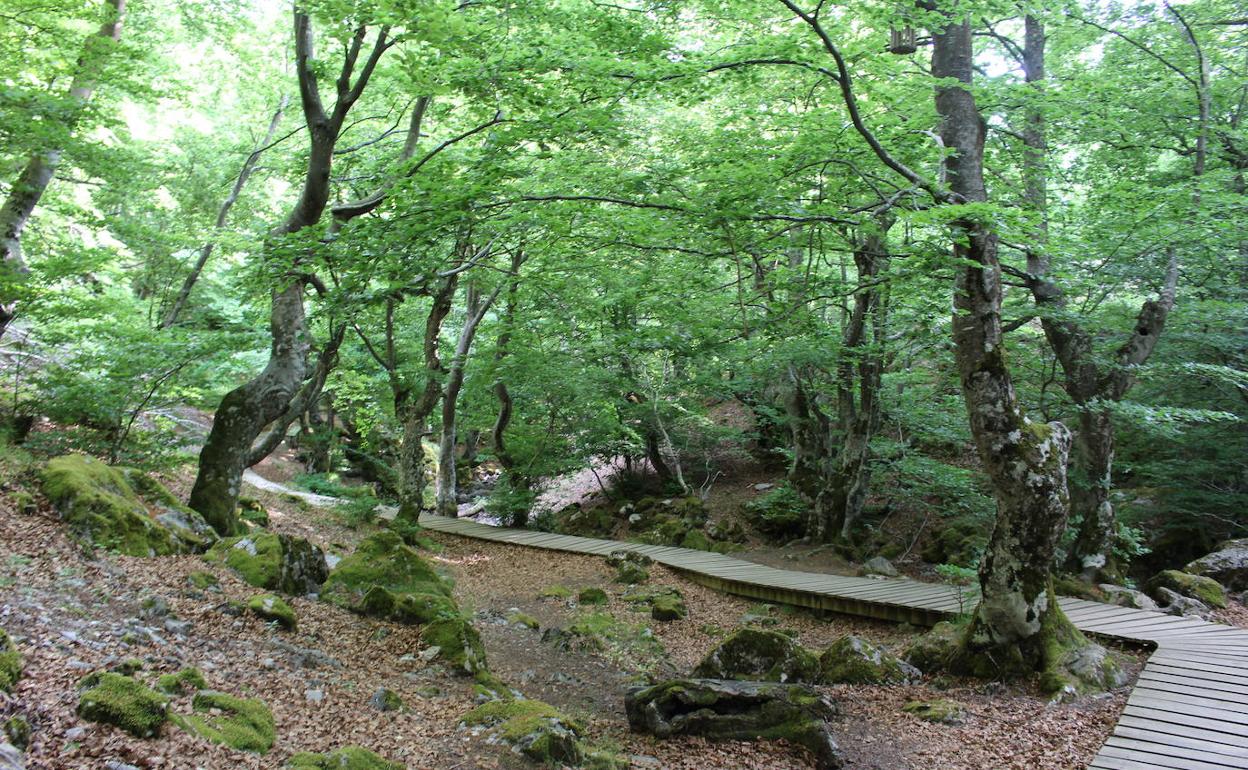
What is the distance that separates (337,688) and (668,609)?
5413 mm

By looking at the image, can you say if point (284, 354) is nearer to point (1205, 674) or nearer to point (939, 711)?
point (939, 711)

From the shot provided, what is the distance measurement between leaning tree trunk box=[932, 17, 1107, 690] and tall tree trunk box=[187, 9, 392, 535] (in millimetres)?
6629

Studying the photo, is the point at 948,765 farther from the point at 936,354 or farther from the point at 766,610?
the point at 936,354

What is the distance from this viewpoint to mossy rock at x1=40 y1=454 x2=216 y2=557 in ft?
21.2

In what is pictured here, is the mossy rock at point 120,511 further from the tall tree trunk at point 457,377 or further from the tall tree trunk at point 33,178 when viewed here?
the tall tree trunk at point 457,377

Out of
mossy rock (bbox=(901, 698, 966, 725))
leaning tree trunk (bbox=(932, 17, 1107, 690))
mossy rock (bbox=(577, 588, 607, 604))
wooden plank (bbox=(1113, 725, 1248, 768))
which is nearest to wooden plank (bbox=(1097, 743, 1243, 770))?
wooden plank (bbox=(1113, 725, 1248, 768))

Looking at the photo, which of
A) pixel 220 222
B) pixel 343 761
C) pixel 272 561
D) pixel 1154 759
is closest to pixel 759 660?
pixel 1154 759

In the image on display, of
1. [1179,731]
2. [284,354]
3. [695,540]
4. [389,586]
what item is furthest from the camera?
[695,540]

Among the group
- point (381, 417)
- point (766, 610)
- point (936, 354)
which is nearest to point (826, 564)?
point (766, 610)

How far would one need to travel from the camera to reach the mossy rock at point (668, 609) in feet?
32.4

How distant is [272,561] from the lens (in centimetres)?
747

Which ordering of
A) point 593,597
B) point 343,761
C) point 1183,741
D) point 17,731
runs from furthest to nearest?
point 593,597 → point 1183,741 → point 343,761 → point 17,731

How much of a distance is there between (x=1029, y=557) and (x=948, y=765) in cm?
212

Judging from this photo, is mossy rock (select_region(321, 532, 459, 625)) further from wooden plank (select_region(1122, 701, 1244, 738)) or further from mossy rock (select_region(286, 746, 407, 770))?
wooden plank (select_region(1122, 701, 1244, 738))
